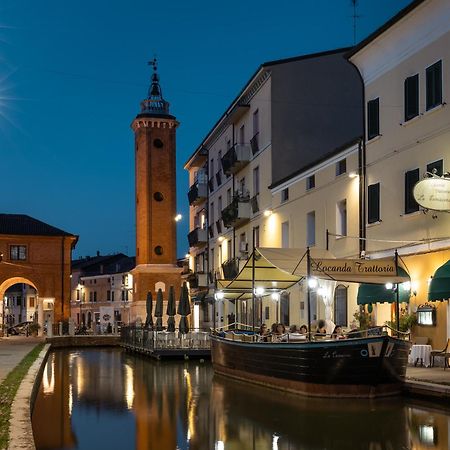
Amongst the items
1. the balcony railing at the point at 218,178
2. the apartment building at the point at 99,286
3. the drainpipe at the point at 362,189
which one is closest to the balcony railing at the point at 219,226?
the balcony railing at the point at 218,178

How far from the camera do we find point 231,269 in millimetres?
40344

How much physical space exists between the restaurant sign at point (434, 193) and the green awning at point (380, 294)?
3.69 m

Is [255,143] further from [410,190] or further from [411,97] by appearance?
[410,190]

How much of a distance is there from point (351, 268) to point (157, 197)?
38.9m

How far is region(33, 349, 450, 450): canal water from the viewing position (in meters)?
13.5

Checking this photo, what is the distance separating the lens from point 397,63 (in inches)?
951

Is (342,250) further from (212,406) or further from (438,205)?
(212,406)

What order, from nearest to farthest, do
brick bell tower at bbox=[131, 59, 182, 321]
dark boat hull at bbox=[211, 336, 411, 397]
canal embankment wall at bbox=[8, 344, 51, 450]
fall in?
canal embankment wall at bbox=[8, 344, 51, 450]
dark boat hull at bbox=[211, 336, 411, 397]
brick bell tower at bbox=[131, 59, 182, 321]

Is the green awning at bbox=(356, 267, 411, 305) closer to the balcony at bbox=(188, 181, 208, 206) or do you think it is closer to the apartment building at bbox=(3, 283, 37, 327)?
the balcony at bbox=(188, 181, 208, 206)

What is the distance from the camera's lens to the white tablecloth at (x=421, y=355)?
21922 millimetres

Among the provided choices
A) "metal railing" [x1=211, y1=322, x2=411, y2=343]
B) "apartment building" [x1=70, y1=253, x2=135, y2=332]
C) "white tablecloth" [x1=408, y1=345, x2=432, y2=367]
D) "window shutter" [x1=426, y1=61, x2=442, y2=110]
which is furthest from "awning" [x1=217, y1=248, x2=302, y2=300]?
"apartment building" [x1=70, y1=253, x2=135, y2=332]

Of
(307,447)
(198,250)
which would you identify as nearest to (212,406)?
(307,447)

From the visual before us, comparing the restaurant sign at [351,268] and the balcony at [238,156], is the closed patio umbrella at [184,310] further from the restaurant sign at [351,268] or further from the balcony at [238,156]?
the restaurant sign at [351,268]

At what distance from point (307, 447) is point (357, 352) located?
541cm
